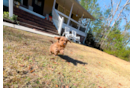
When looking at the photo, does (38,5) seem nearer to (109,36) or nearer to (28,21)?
(28,21)

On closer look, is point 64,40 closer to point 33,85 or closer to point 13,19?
point 33,85

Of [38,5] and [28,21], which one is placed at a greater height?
[38,5]

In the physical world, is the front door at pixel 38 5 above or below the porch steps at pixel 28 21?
above

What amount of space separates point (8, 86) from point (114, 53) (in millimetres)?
11827

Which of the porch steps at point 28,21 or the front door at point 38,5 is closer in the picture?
the porch steps at point 28,21

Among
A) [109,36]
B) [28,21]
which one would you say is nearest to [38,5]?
[28,21]

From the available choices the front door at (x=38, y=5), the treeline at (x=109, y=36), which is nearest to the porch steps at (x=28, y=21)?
the front door at (x=38, y=5)

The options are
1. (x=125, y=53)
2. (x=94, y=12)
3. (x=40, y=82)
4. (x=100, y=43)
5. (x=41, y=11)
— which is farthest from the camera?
(x=94, y=12)

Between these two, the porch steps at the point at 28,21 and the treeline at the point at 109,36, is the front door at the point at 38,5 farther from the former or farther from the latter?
the treeline at the point at 109,36

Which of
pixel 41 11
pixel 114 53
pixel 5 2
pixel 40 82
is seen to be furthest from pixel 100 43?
pixel 5 2

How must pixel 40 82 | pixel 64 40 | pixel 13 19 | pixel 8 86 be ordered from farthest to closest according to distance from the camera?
1. pixel 13 19
2. pixel 64 40
3. pixel 40 82
4. pixel 8 86

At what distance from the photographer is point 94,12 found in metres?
20.4

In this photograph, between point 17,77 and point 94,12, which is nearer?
point 17,77

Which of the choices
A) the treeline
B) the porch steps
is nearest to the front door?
the porch steps
